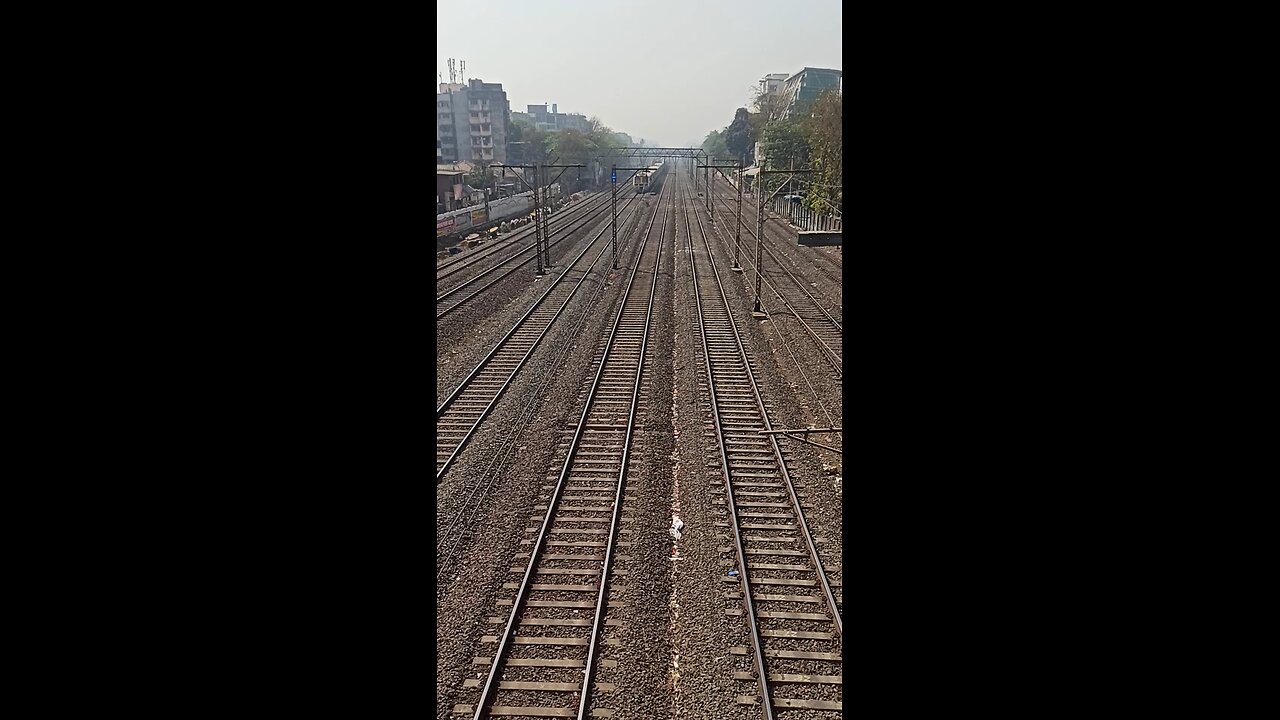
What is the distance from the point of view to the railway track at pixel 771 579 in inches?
227

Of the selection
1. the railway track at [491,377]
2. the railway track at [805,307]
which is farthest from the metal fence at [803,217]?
the railway track at [491,377]

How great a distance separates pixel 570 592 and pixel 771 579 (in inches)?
69.3

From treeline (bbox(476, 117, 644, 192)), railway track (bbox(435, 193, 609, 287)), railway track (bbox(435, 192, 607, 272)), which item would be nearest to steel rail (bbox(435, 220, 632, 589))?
railway track (bbox(435, 193, 609, 287))

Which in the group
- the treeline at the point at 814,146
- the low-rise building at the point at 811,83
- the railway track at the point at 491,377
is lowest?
the railway track at the point at 491,377

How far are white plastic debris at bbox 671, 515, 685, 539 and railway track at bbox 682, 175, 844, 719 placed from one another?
44cm

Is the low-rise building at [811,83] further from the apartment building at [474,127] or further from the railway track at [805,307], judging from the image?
the railway track at [805,307]

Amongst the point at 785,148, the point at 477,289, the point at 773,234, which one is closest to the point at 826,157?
the point at 773,234

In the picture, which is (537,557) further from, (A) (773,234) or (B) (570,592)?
(A) (773,234)

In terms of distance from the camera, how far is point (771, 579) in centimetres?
707

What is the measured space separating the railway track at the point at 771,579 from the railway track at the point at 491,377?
9.26ft

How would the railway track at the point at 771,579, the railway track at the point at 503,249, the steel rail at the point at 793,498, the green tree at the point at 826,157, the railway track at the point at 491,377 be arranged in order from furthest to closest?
the green tree at the point at 826,157, the railway track at the point at 503,249, the railway track at the point at 491,377, the steel rail at the point at 793,498, the railway track at the point at 771,579
